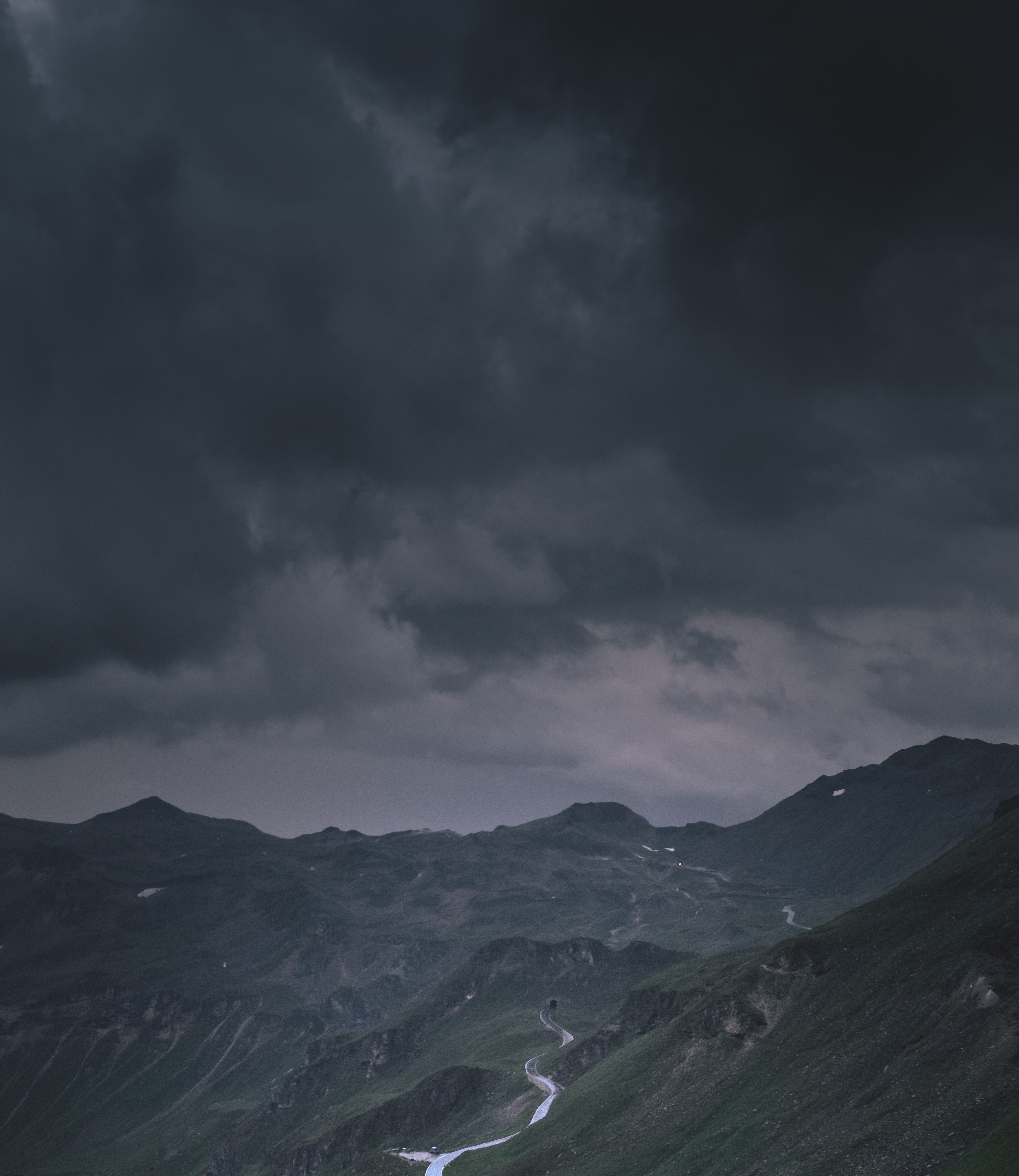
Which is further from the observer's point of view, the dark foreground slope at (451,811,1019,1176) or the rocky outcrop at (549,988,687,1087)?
the rocky outcrop at (549,988,687,1087)

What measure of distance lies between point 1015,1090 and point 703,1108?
53.2 metres

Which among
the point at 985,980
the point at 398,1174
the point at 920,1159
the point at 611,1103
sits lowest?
the point at 398,1174

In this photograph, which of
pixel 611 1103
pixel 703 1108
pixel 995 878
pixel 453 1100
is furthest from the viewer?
pixel 453 1100

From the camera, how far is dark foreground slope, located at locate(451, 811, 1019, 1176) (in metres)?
81.8

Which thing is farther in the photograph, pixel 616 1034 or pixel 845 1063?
pixel 616 1034

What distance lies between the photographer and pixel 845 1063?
350 feet

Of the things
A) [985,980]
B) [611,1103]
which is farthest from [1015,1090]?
[611,1103]

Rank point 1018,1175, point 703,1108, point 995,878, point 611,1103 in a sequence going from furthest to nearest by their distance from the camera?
point 611,1103 → point 995,878 → point 703,1108 → point 1018,1175

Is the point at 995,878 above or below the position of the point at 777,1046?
above

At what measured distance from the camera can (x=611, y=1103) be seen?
462 feet

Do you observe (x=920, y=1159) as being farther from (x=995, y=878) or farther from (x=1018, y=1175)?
(x=995, y=878)

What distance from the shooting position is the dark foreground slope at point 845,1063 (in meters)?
81.8

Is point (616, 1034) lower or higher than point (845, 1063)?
lower

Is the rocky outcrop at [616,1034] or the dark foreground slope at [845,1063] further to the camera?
the rocky outcrop at [616,1034]
